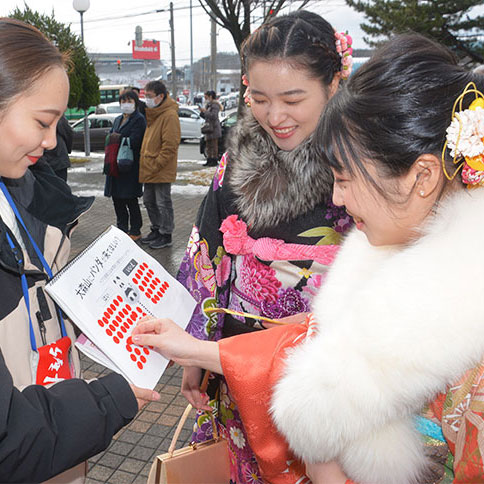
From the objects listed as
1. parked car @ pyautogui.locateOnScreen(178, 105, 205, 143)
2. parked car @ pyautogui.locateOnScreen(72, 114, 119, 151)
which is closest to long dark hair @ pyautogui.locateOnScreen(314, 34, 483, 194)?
parked car @ pyautogui.locateOnScreen(72, 114, 119, 151)

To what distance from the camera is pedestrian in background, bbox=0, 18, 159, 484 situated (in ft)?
3.56

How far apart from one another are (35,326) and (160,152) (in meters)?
4.80

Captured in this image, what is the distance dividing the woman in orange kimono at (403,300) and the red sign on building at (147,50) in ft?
166

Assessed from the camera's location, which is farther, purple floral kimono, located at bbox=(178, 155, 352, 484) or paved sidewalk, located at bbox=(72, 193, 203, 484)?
paved sidewalk, located at bbox=(72, 193, 203, 484)

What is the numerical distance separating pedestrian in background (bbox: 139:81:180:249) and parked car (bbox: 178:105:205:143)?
12.5 m

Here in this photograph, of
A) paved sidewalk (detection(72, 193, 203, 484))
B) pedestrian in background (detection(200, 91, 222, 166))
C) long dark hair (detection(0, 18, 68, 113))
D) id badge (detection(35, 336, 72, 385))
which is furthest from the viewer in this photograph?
pedestrian in background (detection(200, 91, 222, 166))

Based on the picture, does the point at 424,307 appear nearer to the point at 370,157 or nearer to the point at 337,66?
the point at 370,157

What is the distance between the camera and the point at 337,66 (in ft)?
5.72

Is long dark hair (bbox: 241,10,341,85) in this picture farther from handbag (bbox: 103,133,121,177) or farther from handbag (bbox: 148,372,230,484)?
handbag (bbox: 103,133,121,177)

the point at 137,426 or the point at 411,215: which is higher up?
the point at 411,215

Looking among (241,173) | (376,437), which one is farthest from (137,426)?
(376,437)

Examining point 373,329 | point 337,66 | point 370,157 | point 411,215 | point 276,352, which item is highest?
point 337,66

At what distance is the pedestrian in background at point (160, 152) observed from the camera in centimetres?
595

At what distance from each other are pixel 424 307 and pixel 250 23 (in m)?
8.70
